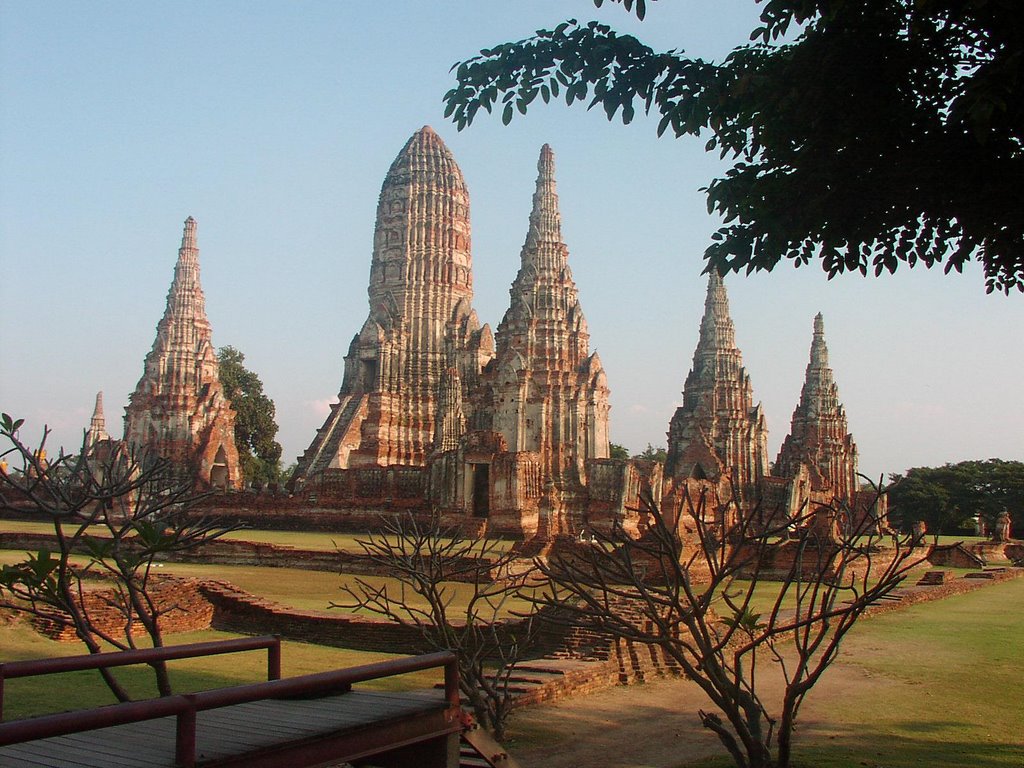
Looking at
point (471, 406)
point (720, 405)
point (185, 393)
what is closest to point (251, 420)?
point (185, 393)

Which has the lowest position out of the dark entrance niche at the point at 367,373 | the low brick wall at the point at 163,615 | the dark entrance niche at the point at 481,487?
the low brick wall at the point at 163,615

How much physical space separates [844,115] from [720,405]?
139ft

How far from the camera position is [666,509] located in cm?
2634

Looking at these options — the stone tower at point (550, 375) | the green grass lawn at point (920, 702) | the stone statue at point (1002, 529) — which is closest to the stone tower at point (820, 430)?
the stone statue at point (1002, 529)

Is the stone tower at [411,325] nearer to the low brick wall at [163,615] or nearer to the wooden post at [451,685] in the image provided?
the low brick wall at [163,615]

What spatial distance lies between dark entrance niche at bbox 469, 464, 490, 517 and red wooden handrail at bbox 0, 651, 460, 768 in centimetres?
2935

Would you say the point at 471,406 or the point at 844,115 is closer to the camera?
the point at 844,115

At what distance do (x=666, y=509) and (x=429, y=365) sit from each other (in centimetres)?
2008

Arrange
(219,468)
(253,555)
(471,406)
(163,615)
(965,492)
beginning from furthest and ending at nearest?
(965,492), (219,468), (471,406), (253,555), (163,615)

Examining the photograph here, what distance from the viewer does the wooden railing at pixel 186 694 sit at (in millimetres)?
3105

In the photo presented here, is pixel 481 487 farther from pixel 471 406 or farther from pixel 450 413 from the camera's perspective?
pixel 471 406

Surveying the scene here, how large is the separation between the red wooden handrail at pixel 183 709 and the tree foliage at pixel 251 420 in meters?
53.1

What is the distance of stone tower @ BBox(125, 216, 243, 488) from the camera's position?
4297 centimetres

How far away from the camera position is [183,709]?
3398mm
